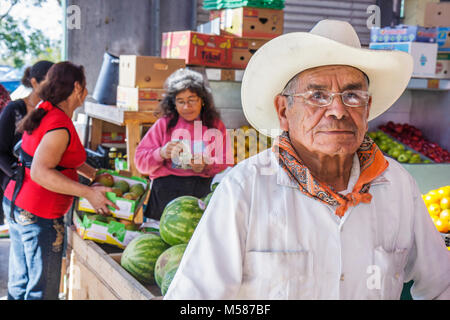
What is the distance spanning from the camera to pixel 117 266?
244 cm

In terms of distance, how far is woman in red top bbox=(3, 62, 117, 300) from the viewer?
302cm

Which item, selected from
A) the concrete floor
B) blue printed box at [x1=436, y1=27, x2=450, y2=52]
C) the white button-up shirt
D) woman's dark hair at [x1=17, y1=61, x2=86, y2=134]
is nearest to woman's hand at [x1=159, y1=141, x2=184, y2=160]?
woman's dark hair at [x1=17, y1=61, x2=86, y2=134]

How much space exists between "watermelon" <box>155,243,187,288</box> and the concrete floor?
2.92 metres

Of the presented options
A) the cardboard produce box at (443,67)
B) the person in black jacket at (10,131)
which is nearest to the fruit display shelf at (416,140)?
the cardboard produce box at (443,67)

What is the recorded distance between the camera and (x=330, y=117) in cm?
154

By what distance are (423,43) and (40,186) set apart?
167 inches

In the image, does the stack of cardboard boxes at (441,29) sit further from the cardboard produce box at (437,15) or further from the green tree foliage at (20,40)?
the green tree foliage at (20,40)

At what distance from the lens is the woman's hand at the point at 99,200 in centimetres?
308

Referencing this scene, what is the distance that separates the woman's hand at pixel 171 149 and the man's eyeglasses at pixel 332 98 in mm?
2088

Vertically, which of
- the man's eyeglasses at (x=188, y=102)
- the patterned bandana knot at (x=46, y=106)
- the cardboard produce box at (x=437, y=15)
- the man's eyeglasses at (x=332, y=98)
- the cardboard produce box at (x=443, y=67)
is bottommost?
the patterned bandana knot at (x=46, y=106)

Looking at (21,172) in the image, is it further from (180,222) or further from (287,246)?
(287,246)
